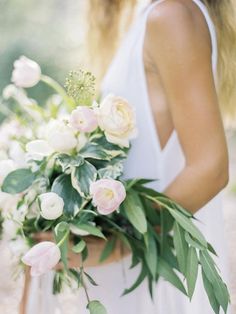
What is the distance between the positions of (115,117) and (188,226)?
260 mm

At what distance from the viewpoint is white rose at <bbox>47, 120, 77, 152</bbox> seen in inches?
61.0

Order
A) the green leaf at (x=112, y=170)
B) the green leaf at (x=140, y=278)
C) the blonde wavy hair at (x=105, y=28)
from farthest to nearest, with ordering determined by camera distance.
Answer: the blonde wavy hair at (x=105, y=28), the green leaf at (x=140, y=278), the green leaf at (x=112, y=170)

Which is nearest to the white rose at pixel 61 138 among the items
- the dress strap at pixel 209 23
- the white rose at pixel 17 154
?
the white rose at pixel 17 154

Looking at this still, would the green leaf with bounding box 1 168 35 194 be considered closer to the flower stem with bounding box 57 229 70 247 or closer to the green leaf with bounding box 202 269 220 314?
the flower stem with bounding box 57 229 70 247

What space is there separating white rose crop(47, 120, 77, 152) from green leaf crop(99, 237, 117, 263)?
23 centimetres

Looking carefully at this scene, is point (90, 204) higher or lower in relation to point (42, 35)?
higher

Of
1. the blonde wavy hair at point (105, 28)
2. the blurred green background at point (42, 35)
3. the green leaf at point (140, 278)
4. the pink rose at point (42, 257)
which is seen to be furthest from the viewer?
the blurred green background at point (42, 35)

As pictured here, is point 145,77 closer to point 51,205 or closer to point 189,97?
point 189,97

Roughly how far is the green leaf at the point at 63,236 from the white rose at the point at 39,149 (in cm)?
16

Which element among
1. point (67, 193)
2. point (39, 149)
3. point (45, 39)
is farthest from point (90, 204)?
point (45, 39)

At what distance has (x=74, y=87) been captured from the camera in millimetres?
1569

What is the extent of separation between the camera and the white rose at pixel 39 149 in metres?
1.59

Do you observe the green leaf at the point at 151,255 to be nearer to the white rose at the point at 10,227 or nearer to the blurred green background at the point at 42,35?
the white rose at the point at 10,227

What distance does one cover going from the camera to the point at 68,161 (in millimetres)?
1558
